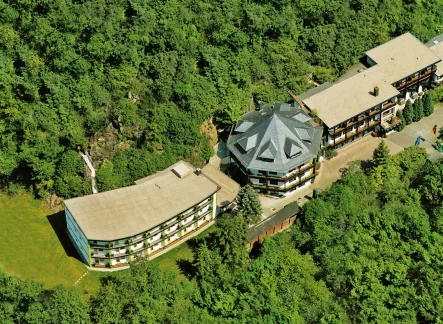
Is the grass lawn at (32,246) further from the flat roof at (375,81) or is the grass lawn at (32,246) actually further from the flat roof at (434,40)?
the flat roof at (434,40)

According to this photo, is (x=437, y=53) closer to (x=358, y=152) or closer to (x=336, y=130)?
(x=358, y=152)

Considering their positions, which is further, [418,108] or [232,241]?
[418,108]

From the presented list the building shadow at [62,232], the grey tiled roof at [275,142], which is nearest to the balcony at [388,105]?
the grey tiled roof at [275,142]

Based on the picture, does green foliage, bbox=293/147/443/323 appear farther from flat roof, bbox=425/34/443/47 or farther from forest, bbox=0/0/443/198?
flat roof, bbox=425/34/443/47

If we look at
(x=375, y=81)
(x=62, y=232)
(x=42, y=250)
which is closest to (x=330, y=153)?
(x=375, y=81)

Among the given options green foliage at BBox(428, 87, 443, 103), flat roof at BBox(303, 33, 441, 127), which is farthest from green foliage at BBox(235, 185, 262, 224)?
green foliage at BBox(428, 87, 443, 103)

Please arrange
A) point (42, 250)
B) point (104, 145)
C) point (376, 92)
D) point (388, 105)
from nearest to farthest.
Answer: point (42, 250) < point (104, 145) < point (376, 92) < point (388, 105)
